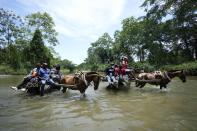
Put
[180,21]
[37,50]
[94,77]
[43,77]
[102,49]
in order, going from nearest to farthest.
A: [94,77], [43,77], [180,21], [37,50], [102,49]

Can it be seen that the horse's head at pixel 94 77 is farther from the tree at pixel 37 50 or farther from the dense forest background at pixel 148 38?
the tree at pixel 37 50

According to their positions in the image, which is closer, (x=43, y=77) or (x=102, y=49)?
Result: (x=43, y=77)

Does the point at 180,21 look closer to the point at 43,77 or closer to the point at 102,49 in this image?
the point at 43,77

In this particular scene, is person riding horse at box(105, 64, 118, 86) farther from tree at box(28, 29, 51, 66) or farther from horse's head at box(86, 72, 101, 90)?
tree at box(28, 29, 51, 66)

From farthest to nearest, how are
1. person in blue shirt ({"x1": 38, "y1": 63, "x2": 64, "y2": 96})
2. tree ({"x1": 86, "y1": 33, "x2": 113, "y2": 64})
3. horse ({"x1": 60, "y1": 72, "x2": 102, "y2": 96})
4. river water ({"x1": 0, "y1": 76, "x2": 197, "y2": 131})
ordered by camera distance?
tree ({"x1": 86, "y1": 33, "x2": 113, "y2": 64}) < person in blue shirt ({"x1": 38, "y1": 63, "x2": 64, "y2": 96}) < horse ({"x1": 60, "y1": 72, "x2": 102, "y2": 96}) < river water ({"x1": 0, "y1": 76, "x2": 197, "y2": 131})

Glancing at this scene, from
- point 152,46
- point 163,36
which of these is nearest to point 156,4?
point 152,46

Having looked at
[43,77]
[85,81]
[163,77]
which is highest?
[43,77]

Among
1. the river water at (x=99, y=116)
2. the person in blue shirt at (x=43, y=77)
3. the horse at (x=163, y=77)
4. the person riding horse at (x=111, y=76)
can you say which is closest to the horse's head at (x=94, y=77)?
the person in blue shirt at (x=43, y=77)

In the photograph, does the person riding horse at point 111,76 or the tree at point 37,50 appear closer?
the person riding horse at point 111,76

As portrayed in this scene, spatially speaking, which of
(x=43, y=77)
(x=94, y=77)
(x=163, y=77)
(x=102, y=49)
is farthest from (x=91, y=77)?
(x=102, y=49)

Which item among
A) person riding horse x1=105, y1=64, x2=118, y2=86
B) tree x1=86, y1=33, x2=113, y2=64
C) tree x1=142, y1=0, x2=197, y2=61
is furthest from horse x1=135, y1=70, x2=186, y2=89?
tree x1=86, y1=33, x2=113, y2=64

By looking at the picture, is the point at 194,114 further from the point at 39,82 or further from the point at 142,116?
the point at 39,82

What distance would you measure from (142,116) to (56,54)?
6136 centimetres

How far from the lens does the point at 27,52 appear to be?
6738cm
